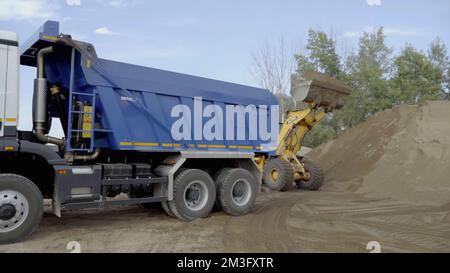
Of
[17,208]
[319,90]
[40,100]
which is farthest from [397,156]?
[17,208]

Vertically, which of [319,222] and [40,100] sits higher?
[40,100]

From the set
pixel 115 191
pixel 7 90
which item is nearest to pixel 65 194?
pixel 115 191

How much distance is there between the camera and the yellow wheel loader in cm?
1479

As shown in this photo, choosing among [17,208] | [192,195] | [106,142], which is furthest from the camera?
[192,195]

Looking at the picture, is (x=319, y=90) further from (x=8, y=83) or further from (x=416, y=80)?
(x=416, y=80)

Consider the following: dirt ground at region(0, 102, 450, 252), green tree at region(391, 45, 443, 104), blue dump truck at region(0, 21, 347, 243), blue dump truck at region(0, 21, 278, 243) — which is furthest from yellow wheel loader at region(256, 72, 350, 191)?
green tree at region(391, 45, 443, 104)

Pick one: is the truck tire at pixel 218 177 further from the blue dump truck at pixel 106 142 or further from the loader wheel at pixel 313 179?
the loader wheel at pixel 313 179

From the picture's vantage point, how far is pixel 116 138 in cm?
753

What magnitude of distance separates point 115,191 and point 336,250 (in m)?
4.04

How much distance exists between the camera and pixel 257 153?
10.2m

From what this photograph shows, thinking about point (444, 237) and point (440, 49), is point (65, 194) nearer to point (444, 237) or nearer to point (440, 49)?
point (444, 237)

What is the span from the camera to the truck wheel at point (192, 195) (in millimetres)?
8211

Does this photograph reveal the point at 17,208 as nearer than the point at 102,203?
Yes

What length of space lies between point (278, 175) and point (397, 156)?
545 centimetres
